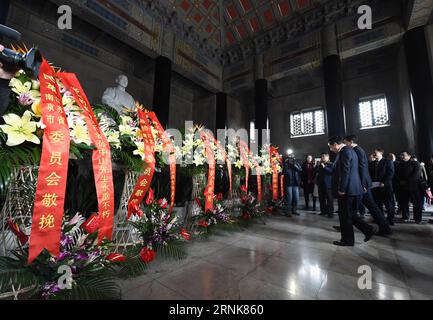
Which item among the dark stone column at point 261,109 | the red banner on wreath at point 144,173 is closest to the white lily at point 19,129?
the red banner on wreath at point 144,173

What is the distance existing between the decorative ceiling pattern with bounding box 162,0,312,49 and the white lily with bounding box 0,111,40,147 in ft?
28.9

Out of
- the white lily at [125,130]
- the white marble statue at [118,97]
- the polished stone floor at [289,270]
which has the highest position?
the white marble statue at [118,97]

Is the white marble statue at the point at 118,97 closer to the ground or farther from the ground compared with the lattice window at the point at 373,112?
closer to the ground

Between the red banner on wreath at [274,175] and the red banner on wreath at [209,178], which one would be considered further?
the red banner on wreath at [274,175]

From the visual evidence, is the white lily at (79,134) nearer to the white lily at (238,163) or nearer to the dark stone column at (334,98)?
the white lily at (238,163)

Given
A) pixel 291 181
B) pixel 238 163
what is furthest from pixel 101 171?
pixel 291 181

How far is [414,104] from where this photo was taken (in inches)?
223

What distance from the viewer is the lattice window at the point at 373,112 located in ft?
30.9

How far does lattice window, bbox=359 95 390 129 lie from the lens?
30.9ft

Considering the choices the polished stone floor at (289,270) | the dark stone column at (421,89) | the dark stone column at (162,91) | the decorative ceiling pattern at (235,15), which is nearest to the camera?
the polished stone floor at (289,270)

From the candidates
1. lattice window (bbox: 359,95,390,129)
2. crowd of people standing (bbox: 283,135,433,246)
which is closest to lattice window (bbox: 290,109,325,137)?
lattice window (bbox: 359,95,390,129)

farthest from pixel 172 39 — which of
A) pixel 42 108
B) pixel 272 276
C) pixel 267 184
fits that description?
pixel 272 276

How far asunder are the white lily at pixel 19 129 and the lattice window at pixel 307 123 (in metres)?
11.8
